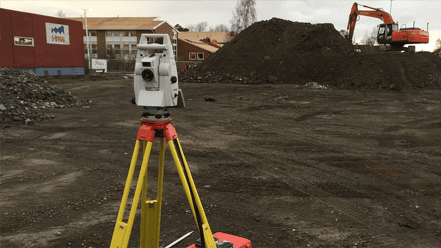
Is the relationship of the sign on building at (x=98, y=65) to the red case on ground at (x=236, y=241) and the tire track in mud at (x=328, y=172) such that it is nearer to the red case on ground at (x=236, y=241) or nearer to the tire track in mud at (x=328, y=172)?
the tire track in mud at (x=328, y=172)

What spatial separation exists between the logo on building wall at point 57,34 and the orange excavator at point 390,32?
79.5 ft

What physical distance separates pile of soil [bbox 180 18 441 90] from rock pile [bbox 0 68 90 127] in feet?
39.5

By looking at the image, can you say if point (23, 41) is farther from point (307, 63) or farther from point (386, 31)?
point (386, 31)

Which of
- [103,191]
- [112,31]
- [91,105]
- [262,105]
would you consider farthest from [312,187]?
[112,31]

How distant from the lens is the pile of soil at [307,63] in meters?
22.8

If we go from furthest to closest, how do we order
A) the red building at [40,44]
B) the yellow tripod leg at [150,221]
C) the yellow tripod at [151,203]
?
the red building at [40,44] < the yellow tripod leg at [150,221] < the yellow tripod at [151,203]

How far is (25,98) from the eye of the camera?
14.5m

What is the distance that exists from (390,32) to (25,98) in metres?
25.5

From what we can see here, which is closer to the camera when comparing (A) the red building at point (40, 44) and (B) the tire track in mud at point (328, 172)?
(B) the tire track in mud at point (328, 172)

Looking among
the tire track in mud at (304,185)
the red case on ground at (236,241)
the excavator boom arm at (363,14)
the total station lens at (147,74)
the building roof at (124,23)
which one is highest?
the building roof at (124,23)

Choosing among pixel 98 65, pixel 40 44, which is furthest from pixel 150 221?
pixel 98 65

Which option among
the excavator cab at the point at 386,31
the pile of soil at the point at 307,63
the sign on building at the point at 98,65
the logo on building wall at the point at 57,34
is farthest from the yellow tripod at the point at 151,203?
the sign on building at the point at 98,65

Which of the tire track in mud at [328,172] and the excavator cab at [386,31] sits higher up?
the excavator cab at [386,31]

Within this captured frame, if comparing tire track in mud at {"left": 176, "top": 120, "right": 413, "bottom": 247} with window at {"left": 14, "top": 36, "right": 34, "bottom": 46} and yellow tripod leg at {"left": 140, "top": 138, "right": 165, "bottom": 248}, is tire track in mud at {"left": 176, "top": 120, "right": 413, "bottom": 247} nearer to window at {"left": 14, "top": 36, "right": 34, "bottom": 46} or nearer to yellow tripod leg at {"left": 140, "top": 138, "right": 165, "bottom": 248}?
yellow tripod leg at {"left": 140, "top": 138, "right": 165, "bottom": 248}
